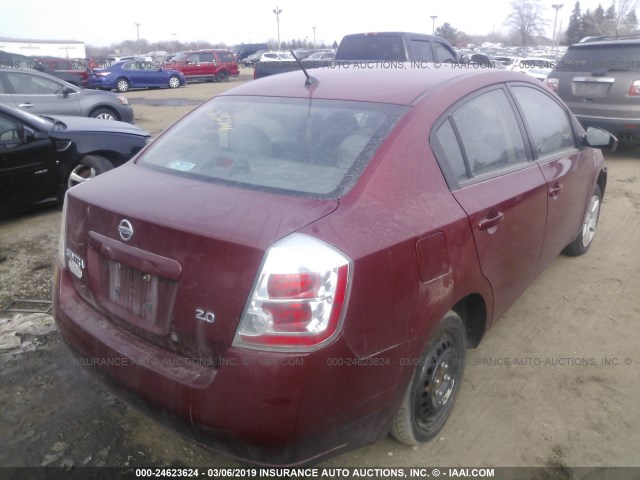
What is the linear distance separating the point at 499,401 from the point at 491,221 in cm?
99

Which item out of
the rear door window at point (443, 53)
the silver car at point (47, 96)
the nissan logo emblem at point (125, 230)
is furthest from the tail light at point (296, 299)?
the rear door window at point (443, 53)

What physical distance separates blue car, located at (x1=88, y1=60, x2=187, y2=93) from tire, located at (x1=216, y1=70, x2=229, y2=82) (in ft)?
13.5

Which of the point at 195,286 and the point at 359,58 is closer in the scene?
the point at 195,286

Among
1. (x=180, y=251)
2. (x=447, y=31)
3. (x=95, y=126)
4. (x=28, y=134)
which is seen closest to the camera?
(x=180, y=251)

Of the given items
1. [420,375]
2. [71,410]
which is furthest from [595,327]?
[71,410]

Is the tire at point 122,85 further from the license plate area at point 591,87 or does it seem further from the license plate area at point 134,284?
the license plate area at point 134,284

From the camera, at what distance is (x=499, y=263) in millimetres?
2727

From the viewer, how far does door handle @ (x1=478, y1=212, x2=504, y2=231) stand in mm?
2482

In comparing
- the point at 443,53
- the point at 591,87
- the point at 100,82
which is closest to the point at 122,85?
the point at 100,82

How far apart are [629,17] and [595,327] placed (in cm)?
6268

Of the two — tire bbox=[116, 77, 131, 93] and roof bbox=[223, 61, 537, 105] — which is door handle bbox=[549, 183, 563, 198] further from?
tire bbox=[116, 77, 131, 93]

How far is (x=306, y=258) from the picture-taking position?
1.81 meters

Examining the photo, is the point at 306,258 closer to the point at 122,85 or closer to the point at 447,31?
the point at 122,85

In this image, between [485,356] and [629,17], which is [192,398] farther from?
[629,17]
